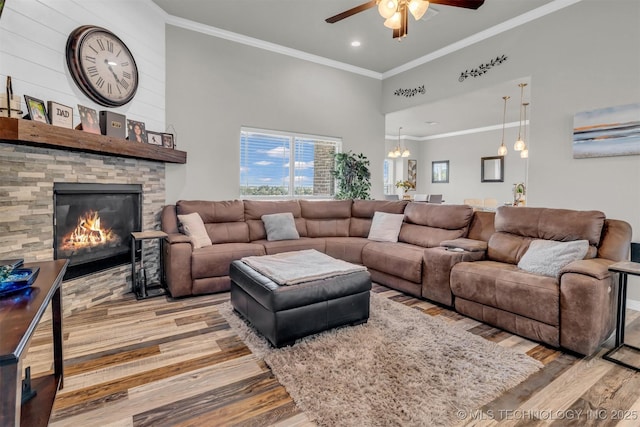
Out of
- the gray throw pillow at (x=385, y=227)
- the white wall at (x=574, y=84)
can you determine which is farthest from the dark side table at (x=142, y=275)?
the white wall at (x=574, y=84)

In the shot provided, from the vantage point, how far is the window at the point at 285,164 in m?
4.88

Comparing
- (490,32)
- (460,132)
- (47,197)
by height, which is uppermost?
(490,32)

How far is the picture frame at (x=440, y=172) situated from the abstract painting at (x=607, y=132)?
6.68 meters

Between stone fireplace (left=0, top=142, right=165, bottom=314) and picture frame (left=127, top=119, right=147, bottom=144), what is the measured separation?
24 centimetres

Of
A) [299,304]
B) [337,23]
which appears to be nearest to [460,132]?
[337,23]

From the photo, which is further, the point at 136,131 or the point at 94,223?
the point at 136,131

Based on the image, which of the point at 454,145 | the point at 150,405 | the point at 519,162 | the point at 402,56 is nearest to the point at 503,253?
the point at 150,405

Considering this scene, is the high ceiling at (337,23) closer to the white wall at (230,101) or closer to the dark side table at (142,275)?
the white wall at (230,101)

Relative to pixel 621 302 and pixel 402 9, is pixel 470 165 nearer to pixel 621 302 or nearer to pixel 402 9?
pixel 621 302

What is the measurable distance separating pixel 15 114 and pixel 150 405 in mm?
2208

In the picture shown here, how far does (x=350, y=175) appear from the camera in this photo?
18.2ft

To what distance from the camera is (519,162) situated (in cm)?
845

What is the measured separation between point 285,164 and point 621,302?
419 centimetres

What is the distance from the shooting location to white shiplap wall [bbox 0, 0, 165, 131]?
8.01 ft
